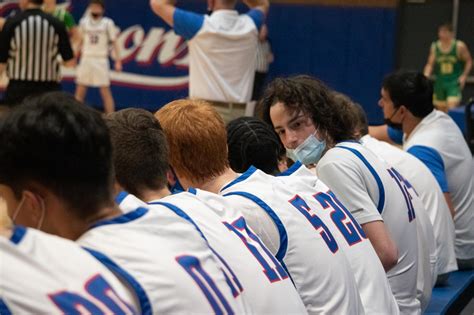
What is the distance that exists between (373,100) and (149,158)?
423 inches

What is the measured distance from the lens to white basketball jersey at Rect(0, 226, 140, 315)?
4.74 ft

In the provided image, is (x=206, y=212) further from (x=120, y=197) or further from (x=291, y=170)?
(x=291, y=170)

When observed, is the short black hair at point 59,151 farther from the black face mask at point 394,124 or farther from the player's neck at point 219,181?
the black face mask at point 394,124

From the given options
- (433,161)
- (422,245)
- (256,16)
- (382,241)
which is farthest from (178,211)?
(256,16)

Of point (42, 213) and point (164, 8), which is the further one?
point (164, 8)

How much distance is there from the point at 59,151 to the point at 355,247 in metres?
1.36

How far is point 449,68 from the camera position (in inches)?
490

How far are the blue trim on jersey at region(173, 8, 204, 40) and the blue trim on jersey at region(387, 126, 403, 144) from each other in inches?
67.6

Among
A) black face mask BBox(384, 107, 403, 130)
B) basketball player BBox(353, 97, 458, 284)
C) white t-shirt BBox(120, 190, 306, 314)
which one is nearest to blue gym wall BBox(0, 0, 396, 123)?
black face mask BBox(384, 107, 403, 130)

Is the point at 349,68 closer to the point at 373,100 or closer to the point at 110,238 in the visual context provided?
the point at 373,100

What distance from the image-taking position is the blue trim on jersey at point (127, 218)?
1687 mm

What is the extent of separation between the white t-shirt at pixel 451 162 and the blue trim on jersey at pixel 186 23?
2.04m

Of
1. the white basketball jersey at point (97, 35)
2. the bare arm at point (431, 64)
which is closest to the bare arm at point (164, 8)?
the white basketball jersey at point (97, 35)

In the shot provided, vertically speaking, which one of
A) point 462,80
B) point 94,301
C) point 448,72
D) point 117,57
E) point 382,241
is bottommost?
point 462,80
